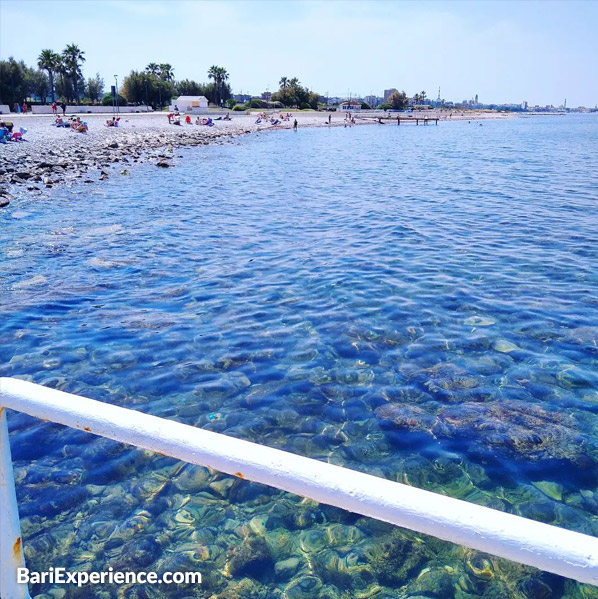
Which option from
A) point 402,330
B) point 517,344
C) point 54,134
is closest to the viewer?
point 517,344

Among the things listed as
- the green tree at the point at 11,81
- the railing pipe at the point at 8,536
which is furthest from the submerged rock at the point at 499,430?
the green tree at the point at 11,81

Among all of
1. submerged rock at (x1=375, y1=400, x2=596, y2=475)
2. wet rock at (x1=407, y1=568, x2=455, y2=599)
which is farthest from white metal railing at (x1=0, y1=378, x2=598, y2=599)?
submerged rock at (x1=375, y1=400, x2=596, y2=475)

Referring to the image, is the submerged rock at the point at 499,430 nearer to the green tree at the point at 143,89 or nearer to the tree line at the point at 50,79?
the tree line at the point at 50,79

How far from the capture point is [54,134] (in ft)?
170

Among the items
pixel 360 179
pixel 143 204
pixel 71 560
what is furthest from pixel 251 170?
pixel 71 560

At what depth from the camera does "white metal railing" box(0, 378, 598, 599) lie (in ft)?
4.82

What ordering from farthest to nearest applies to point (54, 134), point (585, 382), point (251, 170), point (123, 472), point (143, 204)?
point (54, 134), point (251, 170), point (143, 204), point (585, 382), point (123, 472)

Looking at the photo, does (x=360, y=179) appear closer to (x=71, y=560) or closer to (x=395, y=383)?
(x=395, y=383)

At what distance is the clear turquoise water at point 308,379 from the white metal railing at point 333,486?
301 centimetres

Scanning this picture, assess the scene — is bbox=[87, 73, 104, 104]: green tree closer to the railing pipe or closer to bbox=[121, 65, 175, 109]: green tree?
bbox=[121, 65, 175, 109]: green tree

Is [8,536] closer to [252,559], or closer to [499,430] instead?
[252,559]

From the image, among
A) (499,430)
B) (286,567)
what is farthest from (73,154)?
(286,567)

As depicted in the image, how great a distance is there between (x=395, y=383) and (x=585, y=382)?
2.75 m

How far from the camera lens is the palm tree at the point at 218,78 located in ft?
447
